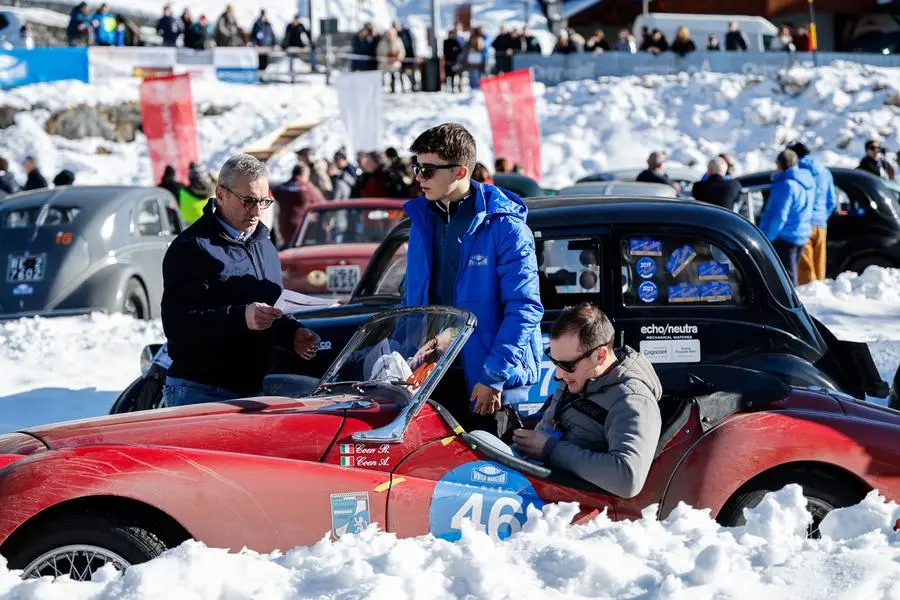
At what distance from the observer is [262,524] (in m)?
4.11

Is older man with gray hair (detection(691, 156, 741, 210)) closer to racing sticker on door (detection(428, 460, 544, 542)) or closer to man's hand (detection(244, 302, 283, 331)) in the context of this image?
man's hand (detection(244, 302, 283, 331))

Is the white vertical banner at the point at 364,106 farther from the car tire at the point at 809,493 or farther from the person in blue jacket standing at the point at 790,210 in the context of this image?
the car tire at the point at 809,493

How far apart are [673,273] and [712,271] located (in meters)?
0.22

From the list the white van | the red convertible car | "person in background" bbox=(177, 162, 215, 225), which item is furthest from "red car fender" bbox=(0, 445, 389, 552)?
the white van

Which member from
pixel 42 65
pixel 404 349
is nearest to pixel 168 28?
pixel 42 65

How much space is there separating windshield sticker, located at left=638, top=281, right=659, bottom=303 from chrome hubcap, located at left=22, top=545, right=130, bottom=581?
3.85m

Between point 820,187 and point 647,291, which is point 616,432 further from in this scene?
point 820,187

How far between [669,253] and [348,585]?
3919mm

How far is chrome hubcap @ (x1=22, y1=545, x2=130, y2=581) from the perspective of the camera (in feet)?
12.8

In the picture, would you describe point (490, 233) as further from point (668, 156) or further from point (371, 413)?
point (668, 156)

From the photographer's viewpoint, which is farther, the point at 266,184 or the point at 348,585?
the point at 266,184

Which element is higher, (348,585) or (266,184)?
(266,184)

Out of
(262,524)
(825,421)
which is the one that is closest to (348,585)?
(262,524)

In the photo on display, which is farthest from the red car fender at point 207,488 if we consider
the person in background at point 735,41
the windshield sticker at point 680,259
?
the person in background at point 735,41
